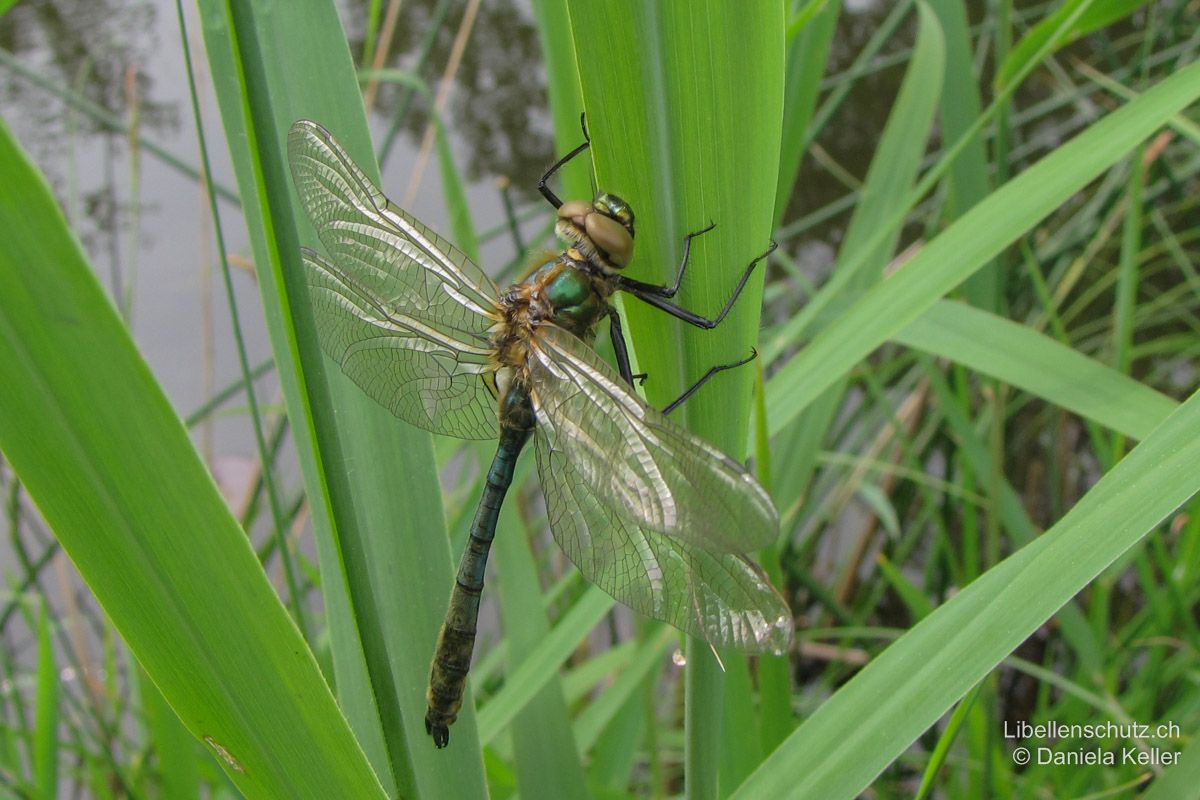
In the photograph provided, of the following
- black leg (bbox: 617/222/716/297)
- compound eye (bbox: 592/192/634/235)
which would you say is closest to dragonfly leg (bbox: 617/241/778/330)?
black leg (bbox: 617/222/716/297)

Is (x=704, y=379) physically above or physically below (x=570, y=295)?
below

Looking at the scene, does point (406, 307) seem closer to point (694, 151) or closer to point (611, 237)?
point (611, 237)

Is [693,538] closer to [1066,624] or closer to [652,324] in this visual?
[652,324]

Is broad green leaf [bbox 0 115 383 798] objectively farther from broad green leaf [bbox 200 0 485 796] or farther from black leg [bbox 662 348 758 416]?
black leg [bbox 662 348 758 416]

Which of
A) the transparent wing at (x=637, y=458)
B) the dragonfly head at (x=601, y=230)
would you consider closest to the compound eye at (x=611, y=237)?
the dragonfly head at (x=601, y=230)

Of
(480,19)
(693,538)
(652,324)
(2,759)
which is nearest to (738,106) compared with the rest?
(652,324)

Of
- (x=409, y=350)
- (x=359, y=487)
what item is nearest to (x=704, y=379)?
(x=359, y=487)
